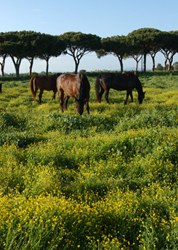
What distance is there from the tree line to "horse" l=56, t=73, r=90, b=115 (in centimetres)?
4851

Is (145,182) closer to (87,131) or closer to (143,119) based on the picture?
(87,131)

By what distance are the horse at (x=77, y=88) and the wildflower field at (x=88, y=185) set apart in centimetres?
192

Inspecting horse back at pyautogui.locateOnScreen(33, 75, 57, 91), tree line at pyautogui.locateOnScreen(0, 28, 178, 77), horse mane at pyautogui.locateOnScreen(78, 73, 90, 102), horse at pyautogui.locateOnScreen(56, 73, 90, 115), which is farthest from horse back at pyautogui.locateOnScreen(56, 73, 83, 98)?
tree line at pyautogui.locateOnScreen(0, 28, 178, 77)

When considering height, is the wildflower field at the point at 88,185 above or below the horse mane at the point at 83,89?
below

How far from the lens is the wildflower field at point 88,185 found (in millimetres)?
4699

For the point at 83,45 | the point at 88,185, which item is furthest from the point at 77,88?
the point at 83,45

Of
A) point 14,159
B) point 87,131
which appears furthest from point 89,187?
point 87,131

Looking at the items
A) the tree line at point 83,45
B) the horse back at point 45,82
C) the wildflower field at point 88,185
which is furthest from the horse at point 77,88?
the tree line at point 83,45

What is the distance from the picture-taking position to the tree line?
2576 inches

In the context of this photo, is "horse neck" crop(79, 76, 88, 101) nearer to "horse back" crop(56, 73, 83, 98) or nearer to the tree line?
"horse back" crop(56, 73, 83, 98)

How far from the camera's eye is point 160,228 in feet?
16.8

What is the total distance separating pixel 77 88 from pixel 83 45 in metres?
61.3

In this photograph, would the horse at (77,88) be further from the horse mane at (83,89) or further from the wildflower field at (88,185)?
the wildflower field at (88,185)

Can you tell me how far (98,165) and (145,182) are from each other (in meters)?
1.42
